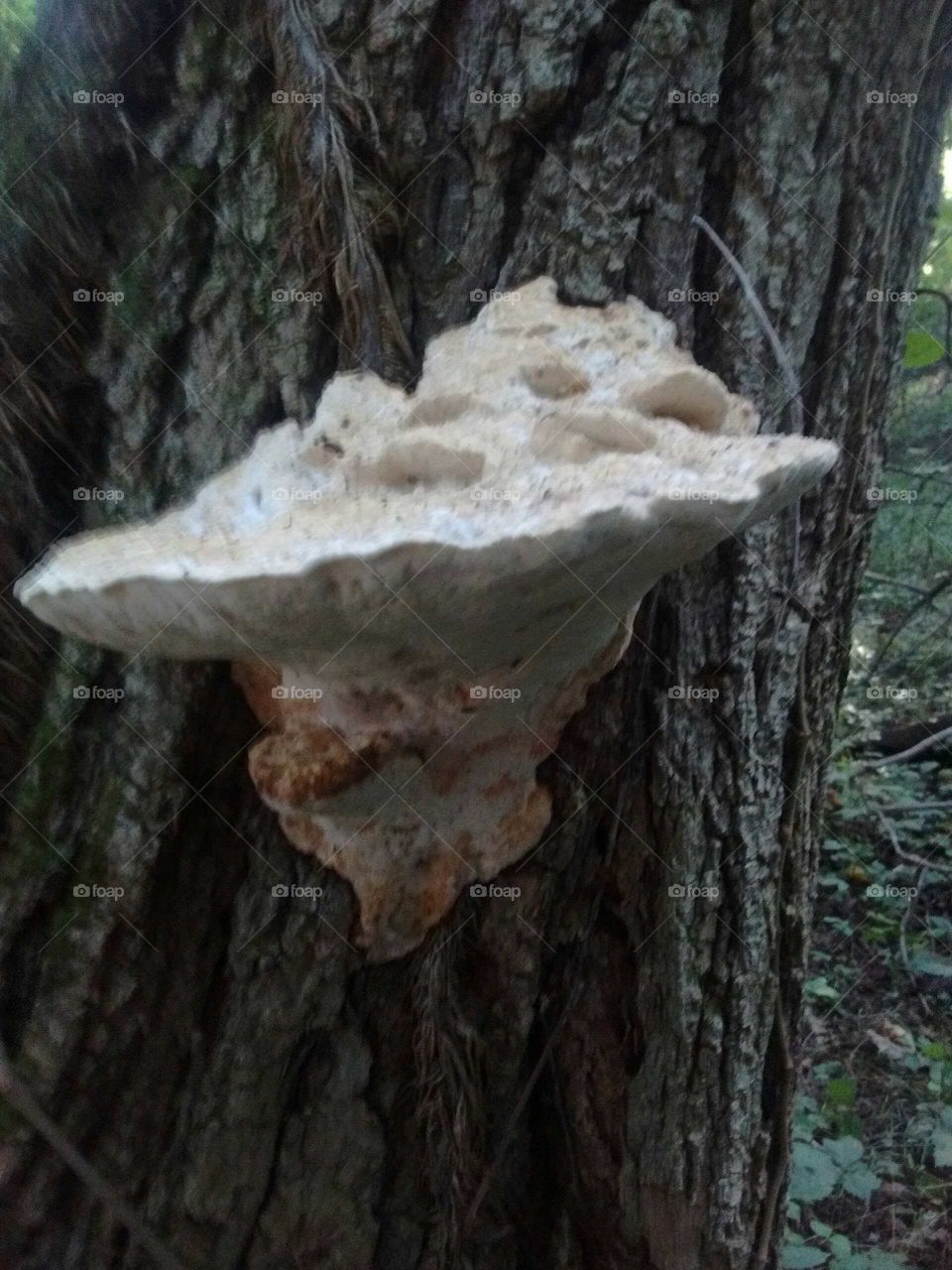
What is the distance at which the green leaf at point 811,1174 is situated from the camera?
2.92 meters

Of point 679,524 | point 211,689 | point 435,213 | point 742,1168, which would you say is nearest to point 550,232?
point 435,213

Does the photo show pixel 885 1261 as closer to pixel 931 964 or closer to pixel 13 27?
pixel 931 964

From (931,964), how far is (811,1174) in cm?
162

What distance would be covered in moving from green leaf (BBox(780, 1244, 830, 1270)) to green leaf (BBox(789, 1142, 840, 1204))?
152 millimetres

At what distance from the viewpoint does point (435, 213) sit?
1502 mm

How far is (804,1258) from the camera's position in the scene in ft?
9.99

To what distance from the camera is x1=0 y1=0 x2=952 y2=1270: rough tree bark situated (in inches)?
57.7

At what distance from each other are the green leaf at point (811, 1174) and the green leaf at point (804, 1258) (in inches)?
6.0

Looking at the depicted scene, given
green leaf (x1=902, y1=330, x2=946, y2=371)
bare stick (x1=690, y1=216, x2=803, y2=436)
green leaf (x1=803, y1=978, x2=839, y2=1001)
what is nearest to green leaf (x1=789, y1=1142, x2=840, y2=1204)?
green leaf (x1=803, y1=978, x2=839, y2=1001)

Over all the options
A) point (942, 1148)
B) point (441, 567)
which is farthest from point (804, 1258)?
point (441, 567)

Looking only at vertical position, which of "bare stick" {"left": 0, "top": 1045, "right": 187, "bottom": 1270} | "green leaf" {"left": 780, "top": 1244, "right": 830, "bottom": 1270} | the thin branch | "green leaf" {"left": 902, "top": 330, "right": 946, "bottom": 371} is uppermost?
the thin branch

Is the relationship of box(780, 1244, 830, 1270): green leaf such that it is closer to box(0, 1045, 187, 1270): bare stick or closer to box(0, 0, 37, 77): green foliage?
box(0, 1045, 187, 1270): bare stick

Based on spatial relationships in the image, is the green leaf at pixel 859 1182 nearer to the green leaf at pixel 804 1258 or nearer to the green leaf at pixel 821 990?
the green leaf at pixel 804 1258

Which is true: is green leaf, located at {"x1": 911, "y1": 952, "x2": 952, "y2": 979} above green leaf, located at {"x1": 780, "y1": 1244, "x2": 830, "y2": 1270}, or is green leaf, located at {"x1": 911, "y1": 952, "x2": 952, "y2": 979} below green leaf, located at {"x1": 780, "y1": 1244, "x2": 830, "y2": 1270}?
above
